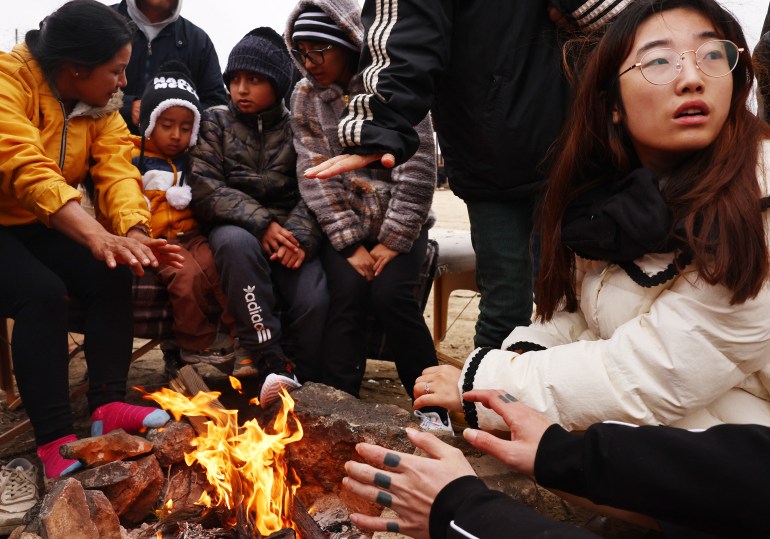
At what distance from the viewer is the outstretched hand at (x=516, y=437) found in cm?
153

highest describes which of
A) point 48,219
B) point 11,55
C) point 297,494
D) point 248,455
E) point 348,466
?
point 11,55

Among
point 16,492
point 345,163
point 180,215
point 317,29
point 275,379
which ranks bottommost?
point 16,492

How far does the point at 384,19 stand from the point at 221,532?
1982mm

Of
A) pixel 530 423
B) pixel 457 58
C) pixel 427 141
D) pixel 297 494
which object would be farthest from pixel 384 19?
pixel 297 494

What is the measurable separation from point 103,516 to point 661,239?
192cm

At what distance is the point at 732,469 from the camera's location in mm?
1316

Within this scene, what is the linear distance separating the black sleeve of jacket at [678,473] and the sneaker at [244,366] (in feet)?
7.46

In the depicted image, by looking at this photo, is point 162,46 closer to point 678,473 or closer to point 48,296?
point 48,296

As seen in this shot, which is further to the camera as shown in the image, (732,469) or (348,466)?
(348,466)

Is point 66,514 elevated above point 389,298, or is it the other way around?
point 389,298

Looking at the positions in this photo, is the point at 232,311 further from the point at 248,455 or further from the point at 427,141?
the point at 427,141

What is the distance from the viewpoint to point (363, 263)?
3.54m

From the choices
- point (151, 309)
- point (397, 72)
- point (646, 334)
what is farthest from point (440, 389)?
point (151, 309)

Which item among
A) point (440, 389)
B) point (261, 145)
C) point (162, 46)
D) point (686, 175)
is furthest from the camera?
point (162, 46)
